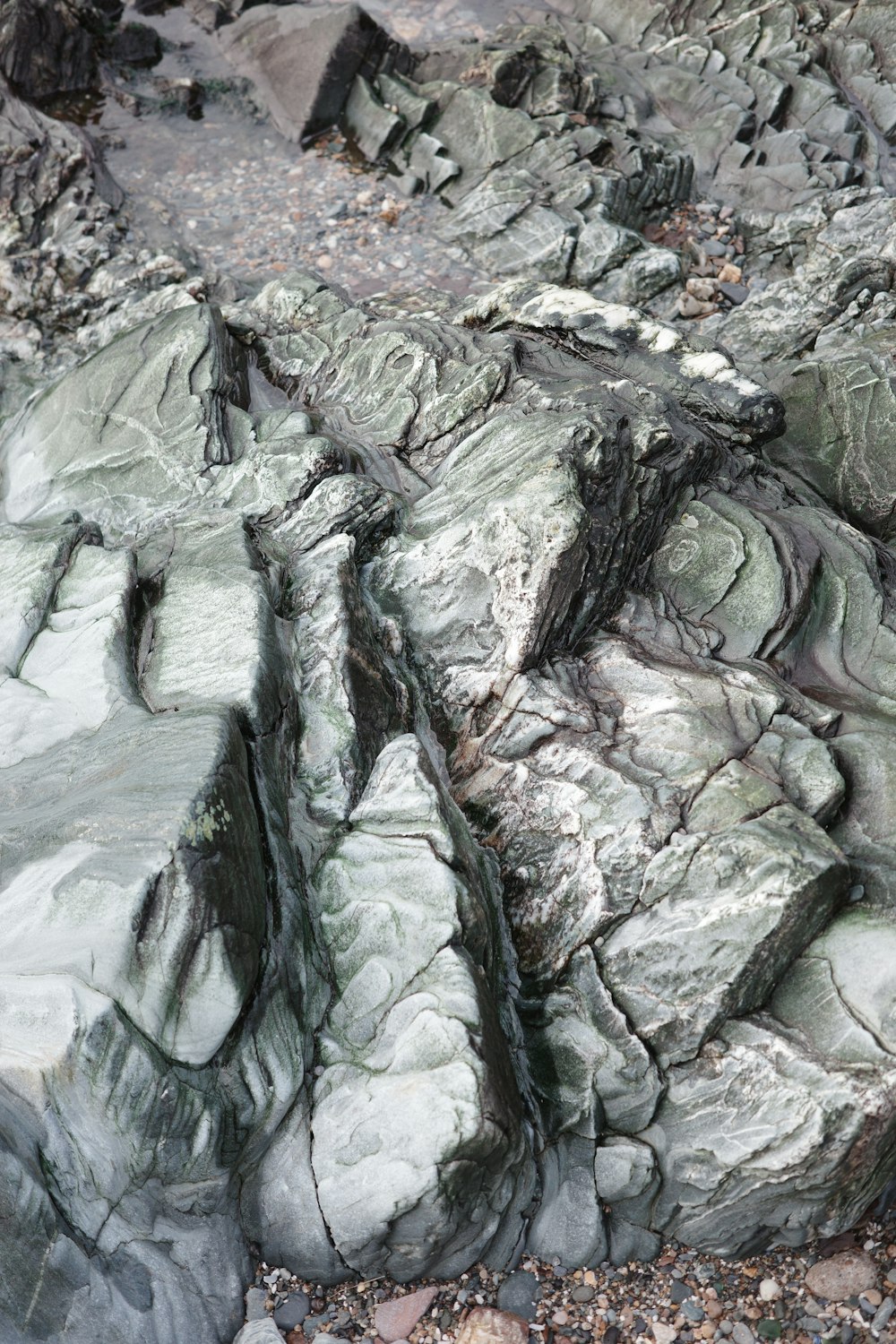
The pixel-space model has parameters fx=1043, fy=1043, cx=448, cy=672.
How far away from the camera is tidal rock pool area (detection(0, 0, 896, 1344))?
4.14 metres

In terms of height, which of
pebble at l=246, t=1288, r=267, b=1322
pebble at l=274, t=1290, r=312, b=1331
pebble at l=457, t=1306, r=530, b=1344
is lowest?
pebble at l=246, t=1288, r=267, b=1322

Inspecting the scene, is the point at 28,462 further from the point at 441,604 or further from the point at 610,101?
the point at 610,101

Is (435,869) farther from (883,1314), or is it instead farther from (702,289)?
(702,289)

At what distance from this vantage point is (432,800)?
4930mm

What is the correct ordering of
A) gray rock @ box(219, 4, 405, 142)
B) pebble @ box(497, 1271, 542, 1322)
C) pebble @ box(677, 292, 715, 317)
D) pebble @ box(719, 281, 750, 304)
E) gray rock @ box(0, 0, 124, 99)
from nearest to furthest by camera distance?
pebble @ box(497, 1271, 542, 1322)
pebble @ box(677, 292, 715, 317)
pebble @ box(719, 281, 750, 304)
gray rock @ box(0, 0, 124, 99)
gray rock @ box(219, 4, 405, 142)

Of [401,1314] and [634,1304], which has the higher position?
[634,1304]

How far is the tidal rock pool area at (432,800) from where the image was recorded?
4.14 m

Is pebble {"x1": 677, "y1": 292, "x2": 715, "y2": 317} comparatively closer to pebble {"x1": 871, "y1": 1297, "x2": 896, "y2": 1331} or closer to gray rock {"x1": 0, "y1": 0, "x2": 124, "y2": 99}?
gray rock {"x1": 0, "y1": 0, "x2": 124, "y2": 99}

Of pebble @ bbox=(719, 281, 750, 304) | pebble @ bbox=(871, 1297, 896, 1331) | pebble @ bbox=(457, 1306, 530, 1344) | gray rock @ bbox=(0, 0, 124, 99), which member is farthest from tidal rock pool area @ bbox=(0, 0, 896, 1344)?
gray rock @ bbox=(0, 0, 124, 99)

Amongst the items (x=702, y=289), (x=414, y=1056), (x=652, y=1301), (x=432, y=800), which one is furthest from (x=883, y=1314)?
(x=702, y=289)

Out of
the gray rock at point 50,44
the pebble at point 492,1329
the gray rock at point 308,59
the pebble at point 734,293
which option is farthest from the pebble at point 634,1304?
the gray rock at point 50,44

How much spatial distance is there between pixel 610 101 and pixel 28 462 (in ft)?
26.2

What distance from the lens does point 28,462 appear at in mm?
7395

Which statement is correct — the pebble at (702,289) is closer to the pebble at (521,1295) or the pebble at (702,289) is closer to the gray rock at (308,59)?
the gray rock at (308,59)
